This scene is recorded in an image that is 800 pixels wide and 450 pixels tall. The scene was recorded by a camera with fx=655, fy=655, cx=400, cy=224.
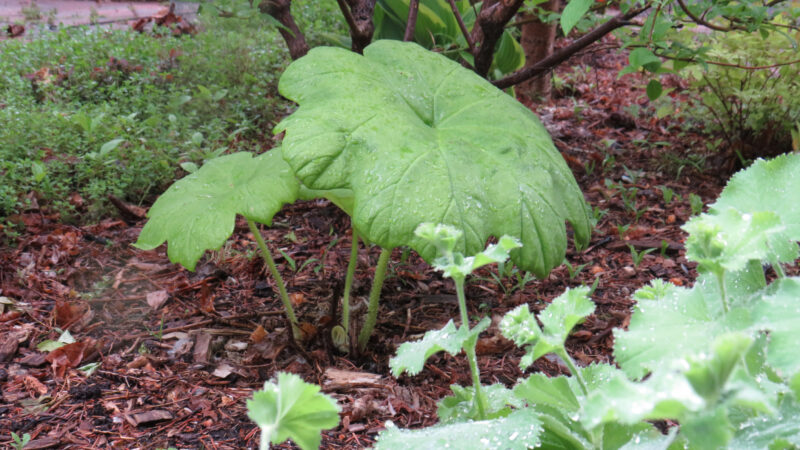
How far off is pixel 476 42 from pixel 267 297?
4.68 ft

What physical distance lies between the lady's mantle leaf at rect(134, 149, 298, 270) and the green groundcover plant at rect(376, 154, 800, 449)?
0.87m

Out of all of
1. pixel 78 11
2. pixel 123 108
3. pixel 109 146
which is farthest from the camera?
pixel 78 11

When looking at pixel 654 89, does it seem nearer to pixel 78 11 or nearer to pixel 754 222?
pixel 754 222

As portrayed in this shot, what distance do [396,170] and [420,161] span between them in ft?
0.22

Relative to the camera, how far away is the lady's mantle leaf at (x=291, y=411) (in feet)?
2.04

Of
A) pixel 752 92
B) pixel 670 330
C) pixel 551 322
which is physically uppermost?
pixel 670 330

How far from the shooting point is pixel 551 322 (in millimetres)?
833

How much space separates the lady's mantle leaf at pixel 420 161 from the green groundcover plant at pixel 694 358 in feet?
1.82

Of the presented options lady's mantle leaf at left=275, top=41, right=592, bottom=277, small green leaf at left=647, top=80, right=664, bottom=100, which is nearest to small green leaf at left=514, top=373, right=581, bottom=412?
lady's mantle leaf at left=275, top=41, right=592, bottom=277

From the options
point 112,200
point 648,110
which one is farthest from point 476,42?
point 648,110

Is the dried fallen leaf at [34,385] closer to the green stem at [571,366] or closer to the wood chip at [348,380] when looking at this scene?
the wood chip at [348,380]

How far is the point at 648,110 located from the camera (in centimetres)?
452

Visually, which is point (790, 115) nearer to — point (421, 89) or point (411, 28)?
point (411, 28)

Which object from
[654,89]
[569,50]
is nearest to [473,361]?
[569,50]
